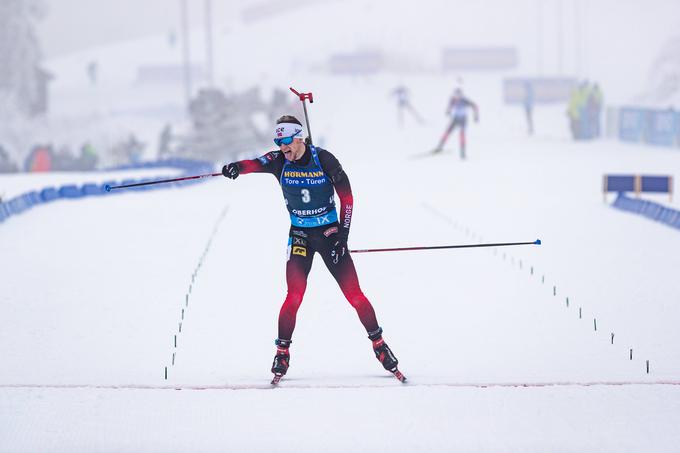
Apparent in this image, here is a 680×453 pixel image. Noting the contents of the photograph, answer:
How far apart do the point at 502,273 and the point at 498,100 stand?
2391 inches

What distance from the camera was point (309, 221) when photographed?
7672 mm

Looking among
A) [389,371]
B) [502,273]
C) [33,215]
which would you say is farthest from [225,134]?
[389,371]

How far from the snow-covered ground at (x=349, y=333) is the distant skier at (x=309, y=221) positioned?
1.36 feet

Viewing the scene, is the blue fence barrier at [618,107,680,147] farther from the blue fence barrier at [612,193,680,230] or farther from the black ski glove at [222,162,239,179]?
the black ski glove at [222,162,239,179]

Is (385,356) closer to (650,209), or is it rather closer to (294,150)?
(294,150)

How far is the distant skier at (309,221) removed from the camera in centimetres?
752

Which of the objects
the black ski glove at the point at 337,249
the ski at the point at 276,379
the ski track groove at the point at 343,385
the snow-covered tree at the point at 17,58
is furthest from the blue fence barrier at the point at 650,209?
the snow-covered tree at the point at 17,58

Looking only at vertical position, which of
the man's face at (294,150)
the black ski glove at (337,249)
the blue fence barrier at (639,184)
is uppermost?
the man's face at (294,150)

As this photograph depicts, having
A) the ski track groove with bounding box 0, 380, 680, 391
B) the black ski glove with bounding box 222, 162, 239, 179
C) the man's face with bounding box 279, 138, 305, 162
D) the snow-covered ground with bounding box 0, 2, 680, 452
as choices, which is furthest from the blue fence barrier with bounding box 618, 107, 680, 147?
the black ski glove with bounding box 222, 162, 239, 179

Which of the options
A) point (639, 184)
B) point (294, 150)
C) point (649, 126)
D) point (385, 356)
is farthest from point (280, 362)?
point (649, 126)

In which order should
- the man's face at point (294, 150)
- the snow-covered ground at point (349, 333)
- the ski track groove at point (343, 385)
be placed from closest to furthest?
the snow-covered ground at point (349, 333)
the ski track groove at point (343, 385)
the man's face at point (294, 150)

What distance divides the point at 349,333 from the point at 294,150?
2.69 meters

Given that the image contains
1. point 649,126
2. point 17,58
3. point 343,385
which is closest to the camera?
point 343,385

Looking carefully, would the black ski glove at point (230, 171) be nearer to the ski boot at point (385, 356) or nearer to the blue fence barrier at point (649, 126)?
the ski boot at point (385, 356)
